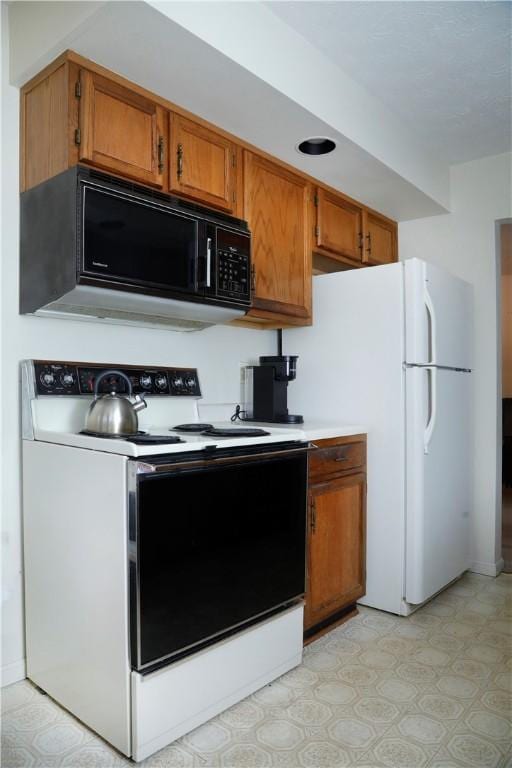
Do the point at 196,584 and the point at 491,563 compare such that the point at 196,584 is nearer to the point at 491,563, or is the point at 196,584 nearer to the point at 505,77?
the point at 491,563

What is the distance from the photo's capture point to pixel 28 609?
6.71ft

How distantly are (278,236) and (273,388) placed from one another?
29.7 inches

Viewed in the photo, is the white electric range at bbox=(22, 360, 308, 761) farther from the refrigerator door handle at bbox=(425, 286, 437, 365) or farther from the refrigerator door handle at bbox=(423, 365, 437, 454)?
the refrigerator door handle at bbox=(425, 286, 437, 365)

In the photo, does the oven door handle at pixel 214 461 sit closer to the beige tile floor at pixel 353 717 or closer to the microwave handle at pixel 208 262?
the microwave handle at pixel 208 262

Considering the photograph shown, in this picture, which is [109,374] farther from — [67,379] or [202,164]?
[202,164]

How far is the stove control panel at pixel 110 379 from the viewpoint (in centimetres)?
206

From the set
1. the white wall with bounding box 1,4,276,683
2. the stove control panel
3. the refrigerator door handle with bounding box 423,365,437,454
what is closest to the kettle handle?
the stove control panel

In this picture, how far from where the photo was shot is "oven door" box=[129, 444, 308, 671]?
63.3 inches

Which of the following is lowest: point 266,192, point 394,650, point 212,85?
point 394,650

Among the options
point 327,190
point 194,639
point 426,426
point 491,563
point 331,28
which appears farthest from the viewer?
point 491,563

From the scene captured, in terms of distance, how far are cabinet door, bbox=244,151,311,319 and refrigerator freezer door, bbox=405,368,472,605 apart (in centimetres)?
70

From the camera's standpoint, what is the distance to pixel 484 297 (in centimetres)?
336

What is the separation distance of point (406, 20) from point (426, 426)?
5.64 ft

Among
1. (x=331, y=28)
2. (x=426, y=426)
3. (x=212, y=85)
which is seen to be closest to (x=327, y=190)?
(x=331, y=28)
